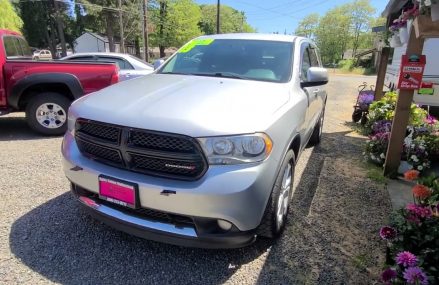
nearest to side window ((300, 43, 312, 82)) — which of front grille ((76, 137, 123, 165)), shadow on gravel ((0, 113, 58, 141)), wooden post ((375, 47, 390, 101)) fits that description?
front grille ((76, 137, 123, 165))

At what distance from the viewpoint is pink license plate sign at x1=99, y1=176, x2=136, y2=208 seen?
2.29 meters

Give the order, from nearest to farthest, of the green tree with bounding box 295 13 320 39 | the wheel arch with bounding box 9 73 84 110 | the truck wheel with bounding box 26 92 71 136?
1. the wheel arch with bounding box 9 73 84 110
2. the truck wheel with bounding box 26 92 71 136
3. the green tree with bounding box 295 13 320 39

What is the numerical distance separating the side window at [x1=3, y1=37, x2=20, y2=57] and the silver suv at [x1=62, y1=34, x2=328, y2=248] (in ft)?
13.8

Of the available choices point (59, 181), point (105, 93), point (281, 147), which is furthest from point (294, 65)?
point (59, 181)

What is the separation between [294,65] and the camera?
11.4 feet

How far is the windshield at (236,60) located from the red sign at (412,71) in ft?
4.64

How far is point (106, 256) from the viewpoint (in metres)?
2.67

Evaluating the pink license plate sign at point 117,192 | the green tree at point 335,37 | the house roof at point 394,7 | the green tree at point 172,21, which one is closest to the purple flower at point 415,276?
the pink license plate sign at point 117,192

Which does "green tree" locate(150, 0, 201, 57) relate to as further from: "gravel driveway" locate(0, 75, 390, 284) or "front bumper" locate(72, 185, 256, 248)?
"front bumper" locate(72, 185, 256, 248)

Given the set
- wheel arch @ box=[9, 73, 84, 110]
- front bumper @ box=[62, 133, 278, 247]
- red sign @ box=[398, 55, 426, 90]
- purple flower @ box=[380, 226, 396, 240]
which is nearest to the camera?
front bumper @ box=[62, 133, 278, 247]

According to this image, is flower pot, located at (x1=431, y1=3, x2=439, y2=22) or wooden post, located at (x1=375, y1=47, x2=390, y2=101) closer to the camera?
flower pot, located at (x1=431, y1=3, x2=439, y2=22)

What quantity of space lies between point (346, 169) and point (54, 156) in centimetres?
421

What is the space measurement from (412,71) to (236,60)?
2.09 meters

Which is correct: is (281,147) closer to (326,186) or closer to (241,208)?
(241,208)
